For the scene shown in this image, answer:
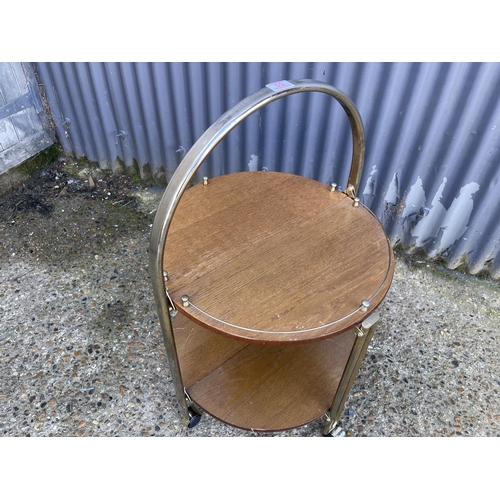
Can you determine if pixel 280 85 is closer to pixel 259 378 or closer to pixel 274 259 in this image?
pixel 274 259

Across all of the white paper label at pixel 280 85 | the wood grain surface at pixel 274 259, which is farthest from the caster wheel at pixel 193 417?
the white paper label at pixel 280 85

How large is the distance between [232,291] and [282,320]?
0.62ft

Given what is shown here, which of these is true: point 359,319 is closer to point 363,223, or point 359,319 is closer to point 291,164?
point 363,223

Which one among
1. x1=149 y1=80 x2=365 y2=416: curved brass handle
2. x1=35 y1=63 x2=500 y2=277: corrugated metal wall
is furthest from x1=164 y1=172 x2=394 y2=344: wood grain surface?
x1=35 y1=63 x2=500 y2=277: corrugated metal wall

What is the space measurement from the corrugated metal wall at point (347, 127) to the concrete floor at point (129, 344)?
319 millimetres

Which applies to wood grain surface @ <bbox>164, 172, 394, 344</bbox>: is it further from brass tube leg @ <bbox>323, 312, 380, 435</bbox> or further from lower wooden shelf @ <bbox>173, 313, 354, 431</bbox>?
lower wooden shelf @ <bbox>173, 313, 354, 431</bbox>

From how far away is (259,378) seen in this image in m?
1.81

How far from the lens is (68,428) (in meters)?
1.82

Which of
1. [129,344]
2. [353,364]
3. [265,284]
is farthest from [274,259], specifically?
[129,344]

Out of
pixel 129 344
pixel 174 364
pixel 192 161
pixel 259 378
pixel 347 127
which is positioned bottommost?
pixel 129 344

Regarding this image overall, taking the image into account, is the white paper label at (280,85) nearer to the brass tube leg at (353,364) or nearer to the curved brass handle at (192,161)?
the curved brass handle at (192,161)

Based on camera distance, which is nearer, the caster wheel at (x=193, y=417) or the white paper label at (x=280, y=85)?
the white paper label at (x=280, y=85)

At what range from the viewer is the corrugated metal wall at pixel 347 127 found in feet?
6.59

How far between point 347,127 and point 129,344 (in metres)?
1.50
